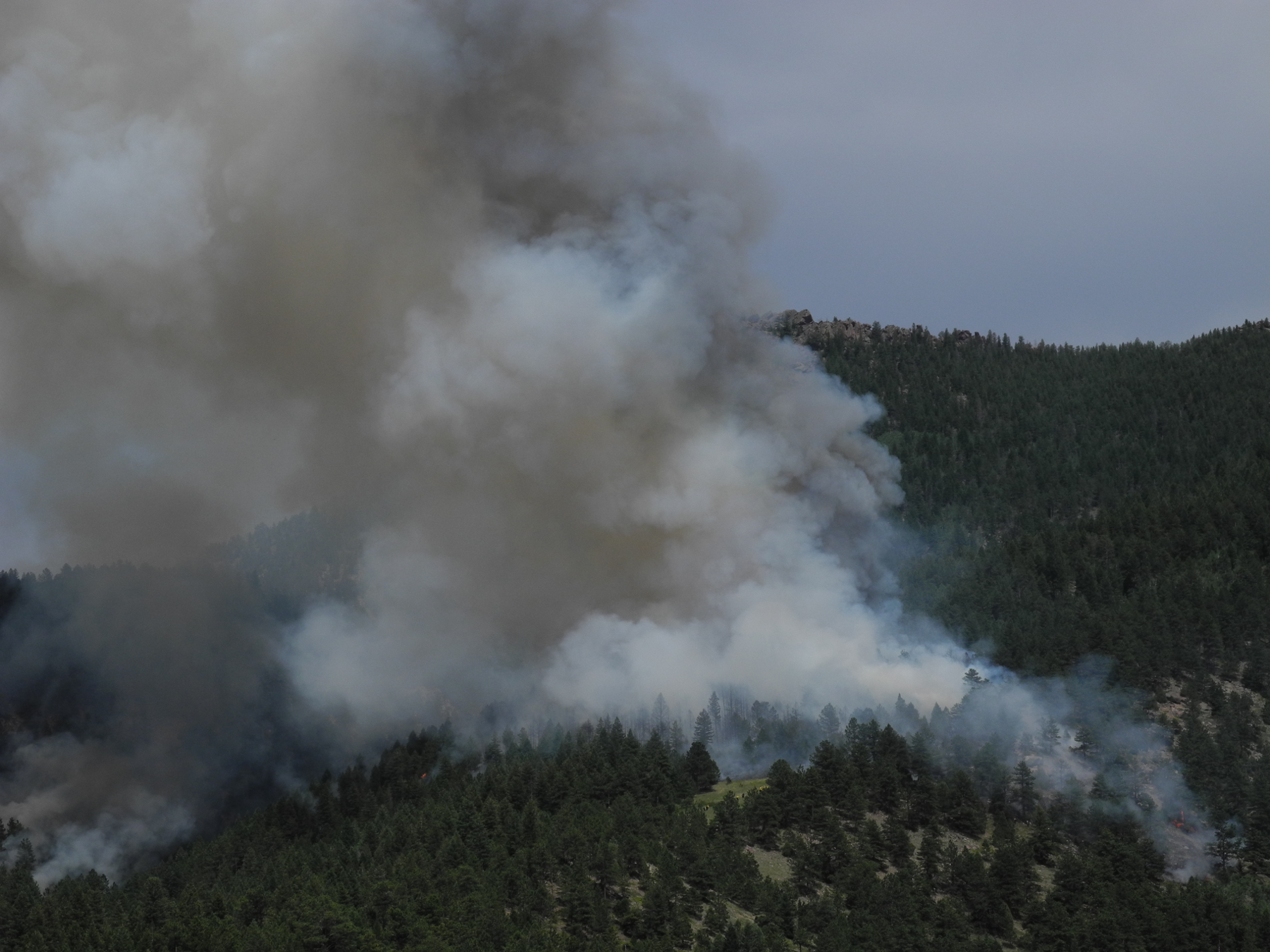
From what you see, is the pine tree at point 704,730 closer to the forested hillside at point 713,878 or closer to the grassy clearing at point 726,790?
the grassy clearing at point 726,790

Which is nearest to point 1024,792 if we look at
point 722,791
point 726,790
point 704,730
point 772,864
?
point 726,790

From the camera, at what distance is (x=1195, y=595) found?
17862 cm

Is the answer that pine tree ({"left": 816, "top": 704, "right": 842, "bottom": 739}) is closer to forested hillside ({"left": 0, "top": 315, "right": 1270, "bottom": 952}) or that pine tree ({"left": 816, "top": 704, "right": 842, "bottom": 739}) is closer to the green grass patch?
forested hillside ({"left": 0, "top": 315, "right": 1270, "bottom": 952})

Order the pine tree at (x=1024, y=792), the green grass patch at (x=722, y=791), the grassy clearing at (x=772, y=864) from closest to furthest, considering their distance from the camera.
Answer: the grassy clearing at (x=772, y=864) < the pine tree at (x=1024, y=792) < the green grass patch at (x=722, y=791)

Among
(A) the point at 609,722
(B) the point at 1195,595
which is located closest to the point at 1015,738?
(B) the point at 1195,595

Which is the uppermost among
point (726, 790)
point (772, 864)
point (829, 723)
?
point (829, 723)

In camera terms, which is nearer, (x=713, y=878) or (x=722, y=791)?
(x=713, y=878)

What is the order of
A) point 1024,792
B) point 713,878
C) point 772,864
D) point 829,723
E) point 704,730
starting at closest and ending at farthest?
point 713,878
point 772,864
point 1024,792
point 829,723
point 704,730

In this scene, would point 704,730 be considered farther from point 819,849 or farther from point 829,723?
point 819,849

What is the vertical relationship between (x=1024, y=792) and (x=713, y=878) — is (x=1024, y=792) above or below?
above

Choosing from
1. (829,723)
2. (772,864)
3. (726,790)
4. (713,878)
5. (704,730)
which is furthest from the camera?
(704,730)

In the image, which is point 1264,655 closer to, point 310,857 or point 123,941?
point 310,857

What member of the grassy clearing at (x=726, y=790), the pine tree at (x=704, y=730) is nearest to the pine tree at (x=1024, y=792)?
the grassy clearing at (x=726, y=790)

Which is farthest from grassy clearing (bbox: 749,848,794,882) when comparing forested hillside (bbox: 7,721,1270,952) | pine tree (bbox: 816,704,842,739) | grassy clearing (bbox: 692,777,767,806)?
pine tree (bbox: 816,704,842,739)
